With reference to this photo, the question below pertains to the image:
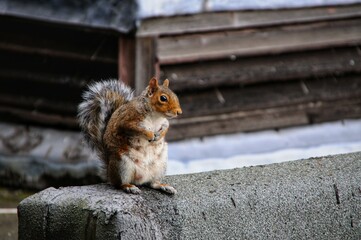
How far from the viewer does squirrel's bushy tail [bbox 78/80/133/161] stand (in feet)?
13.0

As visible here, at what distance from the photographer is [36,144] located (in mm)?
6938

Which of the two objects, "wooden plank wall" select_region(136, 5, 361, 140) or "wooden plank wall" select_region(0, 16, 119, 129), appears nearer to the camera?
"wooden plank wall" select_region(136, 5, 361, 140)

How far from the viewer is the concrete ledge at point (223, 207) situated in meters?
3.48

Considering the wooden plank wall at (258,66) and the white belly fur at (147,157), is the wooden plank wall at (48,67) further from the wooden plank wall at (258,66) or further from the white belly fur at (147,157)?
the white belly fur at (147,157)

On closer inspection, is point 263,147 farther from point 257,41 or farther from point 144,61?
point 144,61

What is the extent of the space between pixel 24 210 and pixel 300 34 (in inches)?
140

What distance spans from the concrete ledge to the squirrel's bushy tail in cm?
27

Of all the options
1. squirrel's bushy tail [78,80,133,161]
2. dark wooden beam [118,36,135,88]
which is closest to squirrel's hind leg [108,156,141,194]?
squirrel's bushy tail [78,80,133,161]

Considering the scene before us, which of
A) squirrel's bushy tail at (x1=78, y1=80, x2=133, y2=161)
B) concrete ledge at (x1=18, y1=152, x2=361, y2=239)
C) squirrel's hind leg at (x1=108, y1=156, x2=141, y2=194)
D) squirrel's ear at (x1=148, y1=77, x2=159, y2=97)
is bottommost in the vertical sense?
concrete ledge at (x1=18, y1=152, x2=361, y2=239)

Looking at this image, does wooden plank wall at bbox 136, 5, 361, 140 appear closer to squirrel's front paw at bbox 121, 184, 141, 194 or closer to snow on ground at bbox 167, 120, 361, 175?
snow on ground at bbox 167, 120, 361, 175

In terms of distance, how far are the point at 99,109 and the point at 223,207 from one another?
0.70m

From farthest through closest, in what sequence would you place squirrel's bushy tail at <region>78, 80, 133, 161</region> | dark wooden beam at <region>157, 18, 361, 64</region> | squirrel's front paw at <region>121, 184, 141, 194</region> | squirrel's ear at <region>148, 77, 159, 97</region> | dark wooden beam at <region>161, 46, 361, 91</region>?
1. dark wooden beam at <region>161, 46, 361, 91</region>
2. dark wooden beam at <region>157, 18, 361, 64</region>
3. squirrel's bushy tail at <region>78, 80, 133, 161</region>
4. squirrel's ear at <region>148, 77, 159, 97</region>
5. squirrel's front paw at <region>121, 184, 141, 194</region>

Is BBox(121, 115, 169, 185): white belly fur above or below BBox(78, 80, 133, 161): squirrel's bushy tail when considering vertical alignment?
below

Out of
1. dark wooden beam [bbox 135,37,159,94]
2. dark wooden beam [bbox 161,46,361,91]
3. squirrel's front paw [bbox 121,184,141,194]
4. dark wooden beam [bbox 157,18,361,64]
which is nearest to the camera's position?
squirrel's front paw [bbox 121,184,141,194]
